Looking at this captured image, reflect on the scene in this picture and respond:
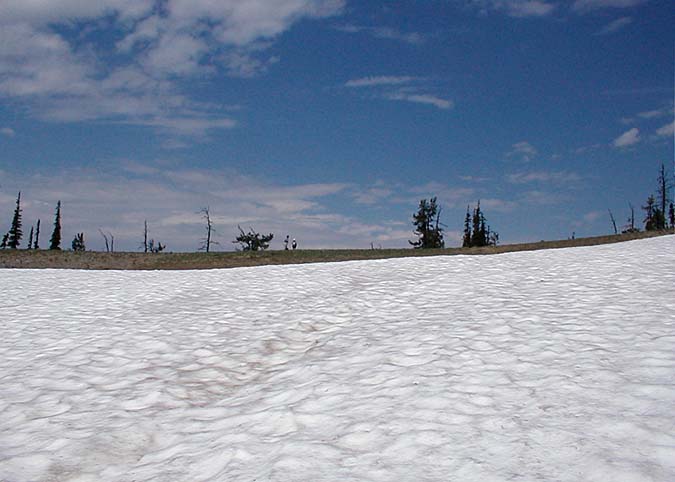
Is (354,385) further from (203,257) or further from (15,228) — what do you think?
(15,228)

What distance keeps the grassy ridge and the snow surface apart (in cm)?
2037

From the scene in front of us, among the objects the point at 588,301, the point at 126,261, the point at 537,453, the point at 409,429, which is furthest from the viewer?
the point at 126,261

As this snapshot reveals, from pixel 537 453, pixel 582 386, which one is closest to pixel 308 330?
pixel 582 386

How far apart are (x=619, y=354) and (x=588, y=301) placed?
4.10 m

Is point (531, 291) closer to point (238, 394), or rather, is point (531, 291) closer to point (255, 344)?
point (255, 344)

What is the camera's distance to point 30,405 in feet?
23.6

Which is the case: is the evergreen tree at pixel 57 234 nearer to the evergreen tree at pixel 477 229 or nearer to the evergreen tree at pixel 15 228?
the evergreen tree at pixel 15 228

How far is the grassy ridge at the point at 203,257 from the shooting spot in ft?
114

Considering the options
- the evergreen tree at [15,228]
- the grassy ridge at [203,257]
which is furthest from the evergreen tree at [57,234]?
the grassy ridge at [203,257]

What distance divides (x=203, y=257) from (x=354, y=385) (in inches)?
1264

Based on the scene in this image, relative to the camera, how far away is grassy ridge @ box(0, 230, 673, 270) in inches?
1364

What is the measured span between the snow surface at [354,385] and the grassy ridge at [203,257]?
20.4 meters

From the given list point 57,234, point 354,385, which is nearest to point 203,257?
point 354,385

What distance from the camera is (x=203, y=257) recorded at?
37594mm
